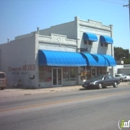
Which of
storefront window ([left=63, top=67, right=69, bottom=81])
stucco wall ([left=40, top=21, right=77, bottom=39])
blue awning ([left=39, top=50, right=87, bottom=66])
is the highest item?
stucco wall ([left=40, top=21, right=77, bottom=39])

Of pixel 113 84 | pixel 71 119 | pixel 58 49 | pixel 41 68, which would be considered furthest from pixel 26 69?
pixel 71 119

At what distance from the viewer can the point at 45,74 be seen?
26.1 m

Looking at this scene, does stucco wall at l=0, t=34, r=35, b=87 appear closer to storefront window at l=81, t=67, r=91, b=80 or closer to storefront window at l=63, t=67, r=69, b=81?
storefront window at l=63, t=67, r=69, b=81

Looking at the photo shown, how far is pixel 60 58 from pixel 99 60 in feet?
25.2

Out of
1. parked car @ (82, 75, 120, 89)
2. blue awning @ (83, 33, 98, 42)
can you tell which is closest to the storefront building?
blue awning @ (83, 33, 98, 42)

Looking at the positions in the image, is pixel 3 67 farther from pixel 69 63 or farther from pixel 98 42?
pixel 98 42

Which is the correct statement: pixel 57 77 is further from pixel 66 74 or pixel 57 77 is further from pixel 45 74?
pixel 45 74

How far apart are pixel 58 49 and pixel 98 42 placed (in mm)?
8784

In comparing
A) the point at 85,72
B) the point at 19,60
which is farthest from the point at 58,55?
the point at 85,72

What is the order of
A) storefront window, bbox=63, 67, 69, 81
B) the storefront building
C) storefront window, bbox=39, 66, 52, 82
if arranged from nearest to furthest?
the storefront building, storefront window, bbox=39, 66, 52, 82, storefront window, bbox=63, 67, 69, 81

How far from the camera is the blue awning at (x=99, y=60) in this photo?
96.6 ft

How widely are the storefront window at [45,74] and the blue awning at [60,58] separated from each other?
3.92 feet

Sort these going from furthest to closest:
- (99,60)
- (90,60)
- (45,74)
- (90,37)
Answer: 1. (99,60)
2. (90,37)
3. (90,60)
4. (45,74)

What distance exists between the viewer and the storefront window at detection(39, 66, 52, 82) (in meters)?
25.7
